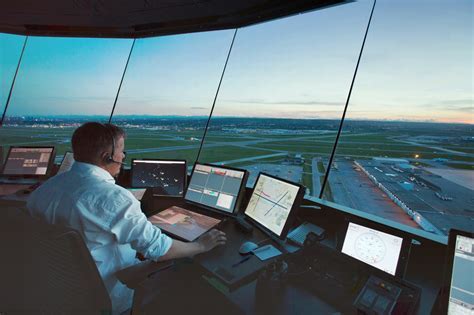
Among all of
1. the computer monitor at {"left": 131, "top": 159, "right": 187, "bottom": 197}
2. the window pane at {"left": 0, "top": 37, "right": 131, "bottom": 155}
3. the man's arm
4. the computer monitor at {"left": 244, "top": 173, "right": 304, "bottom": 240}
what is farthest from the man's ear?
the window pane at {"left": 0, "top": 37, "right": 131, "bottom": 155}

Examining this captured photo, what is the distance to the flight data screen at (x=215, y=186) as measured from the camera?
202cm

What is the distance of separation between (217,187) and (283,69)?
2346mm

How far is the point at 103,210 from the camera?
1092 mm

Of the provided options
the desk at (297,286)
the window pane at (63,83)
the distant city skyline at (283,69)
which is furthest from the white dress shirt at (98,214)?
the window pane at (63,83)

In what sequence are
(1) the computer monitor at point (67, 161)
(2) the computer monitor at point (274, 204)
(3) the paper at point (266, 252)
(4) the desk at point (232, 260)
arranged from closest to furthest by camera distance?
(4) the desk at point (232, 260)
(3) the paper at point (266, 252)
(2) the computer monitor at point (274, 204)
(1) the computer monitor at point (67, 161)

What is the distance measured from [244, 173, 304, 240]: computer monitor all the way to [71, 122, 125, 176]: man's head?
105 cm

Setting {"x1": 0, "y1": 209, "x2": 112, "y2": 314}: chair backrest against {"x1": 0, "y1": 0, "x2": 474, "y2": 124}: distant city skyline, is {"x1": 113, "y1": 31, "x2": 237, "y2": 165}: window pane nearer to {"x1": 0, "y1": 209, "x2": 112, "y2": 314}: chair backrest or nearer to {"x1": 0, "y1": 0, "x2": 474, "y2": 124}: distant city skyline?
{"x1": 0, "y1": 0, "x2": 474, "y2": 124}: distant city skyline

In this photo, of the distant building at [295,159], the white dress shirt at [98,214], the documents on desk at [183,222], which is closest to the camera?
the white dress shirt at [98,214]

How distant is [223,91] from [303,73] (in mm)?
1219

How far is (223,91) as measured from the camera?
3.73m

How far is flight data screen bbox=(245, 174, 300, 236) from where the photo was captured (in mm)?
1584

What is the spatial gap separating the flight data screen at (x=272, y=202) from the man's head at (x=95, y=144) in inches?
41.1

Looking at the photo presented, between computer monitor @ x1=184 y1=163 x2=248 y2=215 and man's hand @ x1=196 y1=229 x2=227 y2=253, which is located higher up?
computer monitor @ x1=184 y1=163 x2=248 y2=215

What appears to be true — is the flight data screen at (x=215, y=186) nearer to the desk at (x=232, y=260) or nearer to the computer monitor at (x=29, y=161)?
the desk at (x=232, y=260)
